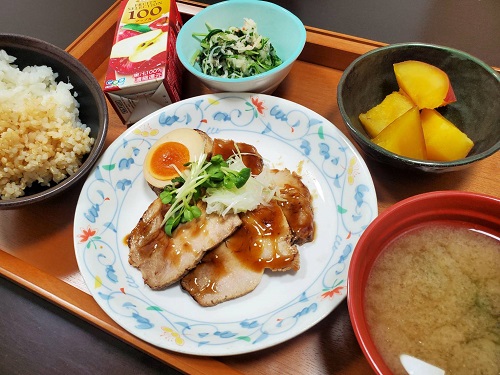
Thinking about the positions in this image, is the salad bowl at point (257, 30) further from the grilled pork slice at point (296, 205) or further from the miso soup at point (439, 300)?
the miso soup at point (439, 300)

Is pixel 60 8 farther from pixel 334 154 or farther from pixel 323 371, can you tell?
pixel 323 371

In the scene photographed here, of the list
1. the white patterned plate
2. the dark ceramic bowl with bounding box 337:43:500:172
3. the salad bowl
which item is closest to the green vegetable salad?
the salad bowl

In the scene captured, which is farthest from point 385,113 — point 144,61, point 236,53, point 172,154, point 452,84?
point 144,61

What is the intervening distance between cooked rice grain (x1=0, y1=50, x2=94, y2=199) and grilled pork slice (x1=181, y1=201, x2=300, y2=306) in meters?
0.77

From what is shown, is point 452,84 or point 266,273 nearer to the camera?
point 266,273

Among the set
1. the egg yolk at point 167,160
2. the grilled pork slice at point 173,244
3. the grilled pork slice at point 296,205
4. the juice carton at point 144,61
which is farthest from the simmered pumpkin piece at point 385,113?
the juice carton at point 144,61

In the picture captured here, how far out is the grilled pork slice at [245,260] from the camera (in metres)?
1.66

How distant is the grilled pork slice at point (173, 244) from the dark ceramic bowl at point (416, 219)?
0.59 meters

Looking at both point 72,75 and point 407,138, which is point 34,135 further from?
point 407,138

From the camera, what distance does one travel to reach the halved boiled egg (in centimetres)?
196

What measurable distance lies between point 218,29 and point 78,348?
1.72m

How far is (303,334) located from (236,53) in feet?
4.66

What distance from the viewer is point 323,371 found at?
1516 millimetres

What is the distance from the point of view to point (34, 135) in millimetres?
1847
